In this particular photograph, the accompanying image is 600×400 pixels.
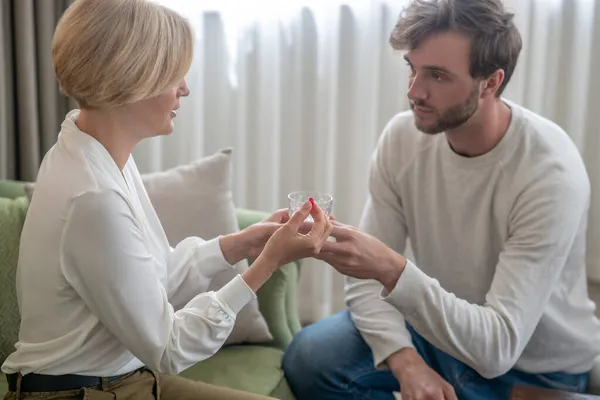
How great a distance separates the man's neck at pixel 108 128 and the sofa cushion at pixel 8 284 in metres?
0.69

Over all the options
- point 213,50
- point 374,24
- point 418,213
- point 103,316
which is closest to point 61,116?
point 213,50

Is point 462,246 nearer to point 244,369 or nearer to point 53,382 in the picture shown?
point 244,369

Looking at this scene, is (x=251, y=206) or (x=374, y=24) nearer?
(x=374, y=24)

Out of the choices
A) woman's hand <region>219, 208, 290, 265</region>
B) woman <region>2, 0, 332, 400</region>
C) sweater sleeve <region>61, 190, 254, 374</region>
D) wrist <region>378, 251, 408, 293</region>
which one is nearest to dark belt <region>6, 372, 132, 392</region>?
woman <region>2, 0, 332, 400</region>

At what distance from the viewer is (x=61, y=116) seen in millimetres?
2795

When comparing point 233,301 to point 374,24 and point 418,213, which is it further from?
point 374,24

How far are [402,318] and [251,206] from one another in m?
1.00

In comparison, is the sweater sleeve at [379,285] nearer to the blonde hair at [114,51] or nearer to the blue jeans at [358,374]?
the blue jeans at [358,374]

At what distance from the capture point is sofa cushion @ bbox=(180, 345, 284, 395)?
76.8 inches

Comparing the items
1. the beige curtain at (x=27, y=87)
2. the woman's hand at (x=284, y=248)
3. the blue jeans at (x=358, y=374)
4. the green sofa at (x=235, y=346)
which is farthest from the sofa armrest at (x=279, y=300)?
the beige curtain at (x=27, y=87)

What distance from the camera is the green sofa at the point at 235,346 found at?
197 centimetres

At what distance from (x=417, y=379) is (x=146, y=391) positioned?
2.17 feet

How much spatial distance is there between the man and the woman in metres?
0.42

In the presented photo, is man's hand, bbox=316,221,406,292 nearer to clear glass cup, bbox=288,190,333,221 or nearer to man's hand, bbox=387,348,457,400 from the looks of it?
clear glass cup, bbox=288,190,333,221
